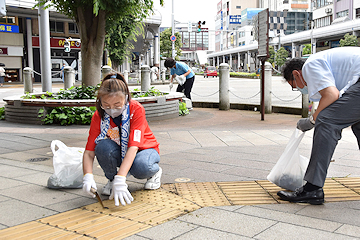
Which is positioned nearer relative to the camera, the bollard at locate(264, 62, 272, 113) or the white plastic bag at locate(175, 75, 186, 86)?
the bollard at locate(264, 62, 272, 113)

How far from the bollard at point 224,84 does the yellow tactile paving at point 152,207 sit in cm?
721

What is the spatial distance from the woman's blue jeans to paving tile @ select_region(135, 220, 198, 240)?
671 millimetres

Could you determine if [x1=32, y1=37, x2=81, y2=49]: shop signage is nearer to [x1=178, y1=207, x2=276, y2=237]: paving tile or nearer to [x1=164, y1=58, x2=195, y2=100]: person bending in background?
[x1=164, y1=58, x2=195, y2=100]: person bending in background

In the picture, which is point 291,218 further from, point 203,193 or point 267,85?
point 267,85

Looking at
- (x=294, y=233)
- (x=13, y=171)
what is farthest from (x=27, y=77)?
(x=294, y=233)

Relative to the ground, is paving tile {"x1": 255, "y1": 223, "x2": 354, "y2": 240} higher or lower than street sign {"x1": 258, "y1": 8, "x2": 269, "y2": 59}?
lower

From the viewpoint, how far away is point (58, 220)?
2.77 metres

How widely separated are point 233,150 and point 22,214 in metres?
3.20

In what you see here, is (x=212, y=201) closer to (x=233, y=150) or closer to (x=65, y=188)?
(x=65, y=188)

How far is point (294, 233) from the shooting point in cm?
251

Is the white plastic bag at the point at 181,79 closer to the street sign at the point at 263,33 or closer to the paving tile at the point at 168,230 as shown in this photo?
the street sign at the point at 263,33

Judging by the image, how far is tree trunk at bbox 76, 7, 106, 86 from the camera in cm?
902

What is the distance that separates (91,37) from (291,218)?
7436mm

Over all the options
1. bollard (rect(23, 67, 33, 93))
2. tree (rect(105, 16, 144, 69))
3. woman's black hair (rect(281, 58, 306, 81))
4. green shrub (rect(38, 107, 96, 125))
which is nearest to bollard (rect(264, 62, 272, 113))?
green shrub (rect(38, 107, 96, 125))
